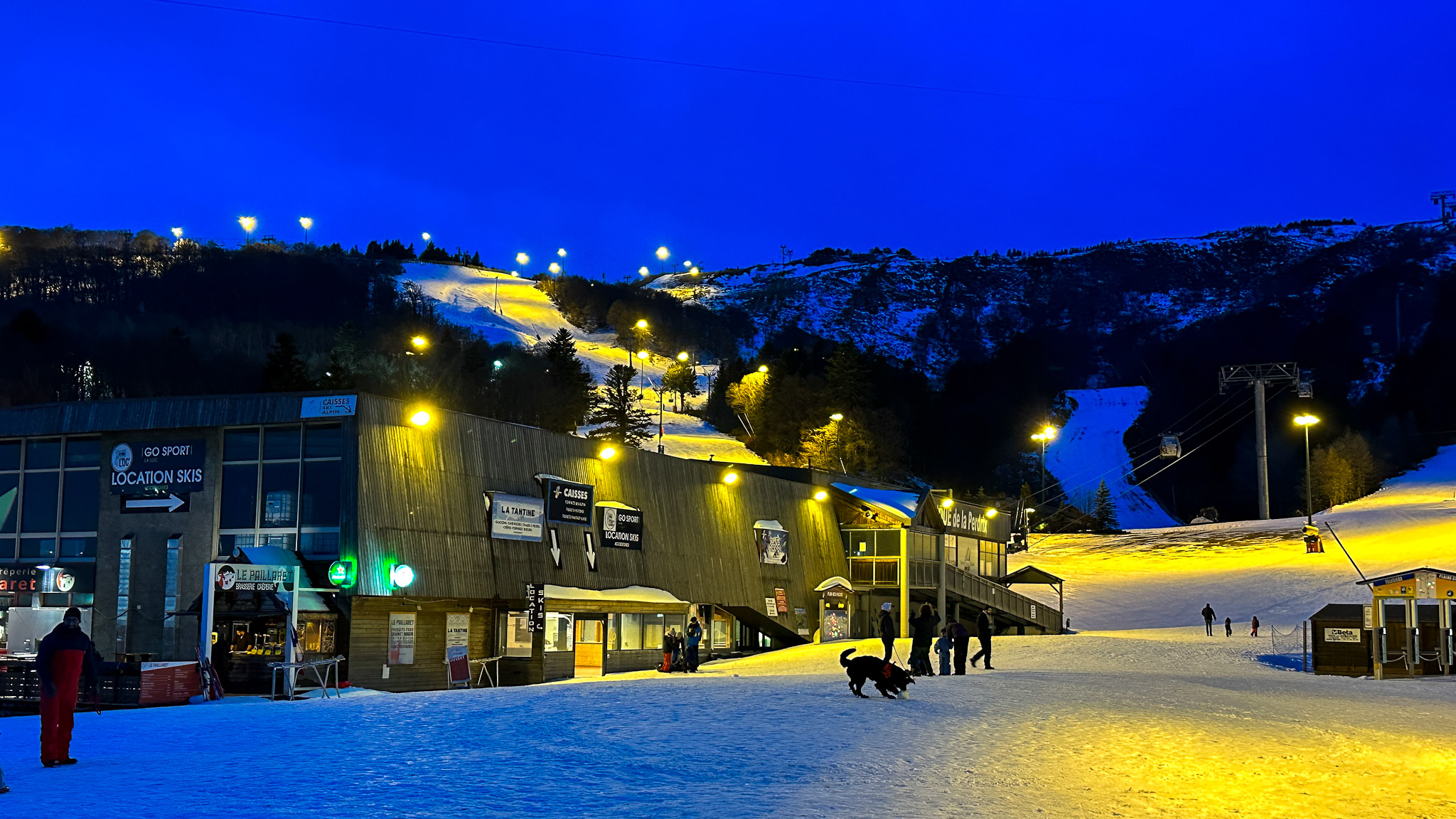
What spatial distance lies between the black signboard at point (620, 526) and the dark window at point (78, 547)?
11793 mm

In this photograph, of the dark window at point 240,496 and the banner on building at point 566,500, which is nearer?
the dark window at point 240,496

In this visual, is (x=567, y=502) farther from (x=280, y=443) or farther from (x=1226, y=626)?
(x=1226, y=626)

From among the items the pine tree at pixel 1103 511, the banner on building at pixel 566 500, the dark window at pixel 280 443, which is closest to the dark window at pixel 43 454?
the dark window at pixel 280 443

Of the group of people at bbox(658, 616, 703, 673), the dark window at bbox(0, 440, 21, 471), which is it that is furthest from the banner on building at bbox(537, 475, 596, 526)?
the dark window at bbox(0, 440, 21, 471)

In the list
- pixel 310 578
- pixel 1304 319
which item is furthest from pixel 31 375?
pixel 1304 319

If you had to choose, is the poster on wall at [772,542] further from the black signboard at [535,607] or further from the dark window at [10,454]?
the dark window at [10,454]

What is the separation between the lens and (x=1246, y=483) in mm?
126188

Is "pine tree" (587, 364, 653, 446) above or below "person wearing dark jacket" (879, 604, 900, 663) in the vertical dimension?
above

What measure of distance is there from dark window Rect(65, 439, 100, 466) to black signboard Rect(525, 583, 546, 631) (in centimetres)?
991

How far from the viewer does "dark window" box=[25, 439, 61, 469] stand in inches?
1170

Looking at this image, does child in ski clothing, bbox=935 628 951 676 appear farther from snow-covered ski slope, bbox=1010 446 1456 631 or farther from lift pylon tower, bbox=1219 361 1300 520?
lift pylon tower, bbox=1219 361 1300 520

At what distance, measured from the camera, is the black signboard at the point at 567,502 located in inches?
1280

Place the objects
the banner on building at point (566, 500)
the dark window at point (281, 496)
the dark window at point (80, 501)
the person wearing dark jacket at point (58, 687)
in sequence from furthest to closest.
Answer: the banner on building at point (566, 500)
the dark window at point (80, 501)
the dark window at point (281, 496)
the person wearing dark jacket at point (58, 687)

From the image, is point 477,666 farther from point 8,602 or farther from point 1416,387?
point 1416,387
